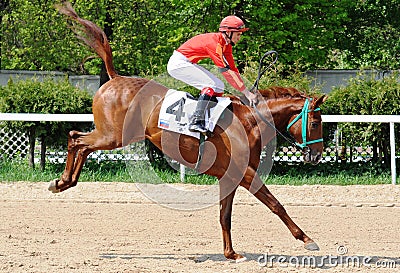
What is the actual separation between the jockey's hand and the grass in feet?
14.7

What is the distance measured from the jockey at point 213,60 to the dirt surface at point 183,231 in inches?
53.6

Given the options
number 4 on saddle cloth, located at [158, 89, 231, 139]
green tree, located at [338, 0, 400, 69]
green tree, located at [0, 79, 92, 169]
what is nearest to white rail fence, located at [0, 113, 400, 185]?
green tree, located at [0, 79, 92, 169]

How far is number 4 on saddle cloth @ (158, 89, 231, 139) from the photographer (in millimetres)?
6559

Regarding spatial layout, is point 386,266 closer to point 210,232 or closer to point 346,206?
point 210,232

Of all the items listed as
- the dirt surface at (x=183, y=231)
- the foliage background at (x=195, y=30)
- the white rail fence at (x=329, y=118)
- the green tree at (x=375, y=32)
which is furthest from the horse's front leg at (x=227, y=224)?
the green tree at (x=375, y=32)

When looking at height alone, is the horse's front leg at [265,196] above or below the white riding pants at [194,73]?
below

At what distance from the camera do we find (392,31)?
22.8 meters

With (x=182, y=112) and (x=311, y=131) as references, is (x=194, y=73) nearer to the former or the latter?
(x=182, y=112)

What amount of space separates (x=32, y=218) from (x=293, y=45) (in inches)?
509

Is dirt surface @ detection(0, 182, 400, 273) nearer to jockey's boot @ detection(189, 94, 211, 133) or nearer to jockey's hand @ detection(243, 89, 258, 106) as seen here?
jockey's boot @ detection(189, 94, 211, 133)

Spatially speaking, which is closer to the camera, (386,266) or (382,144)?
(386,266)

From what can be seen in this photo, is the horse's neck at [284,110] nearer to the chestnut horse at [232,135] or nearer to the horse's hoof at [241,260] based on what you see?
the chestnut horse at [232,135]

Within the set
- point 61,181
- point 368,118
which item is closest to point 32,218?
point 61,181

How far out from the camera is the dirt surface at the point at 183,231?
638 centimetres
